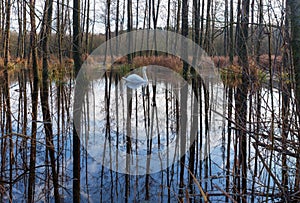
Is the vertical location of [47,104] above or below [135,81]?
below

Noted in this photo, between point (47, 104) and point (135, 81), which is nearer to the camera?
point (47, 104)

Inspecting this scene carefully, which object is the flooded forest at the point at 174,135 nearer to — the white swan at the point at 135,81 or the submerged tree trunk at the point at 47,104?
the submerged tree trunk at the point at 47,104

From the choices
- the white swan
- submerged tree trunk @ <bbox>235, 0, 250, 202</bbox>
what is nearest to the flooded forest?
submerged tree trunk @ <bbox>235, 0, 250, 202</bbox>

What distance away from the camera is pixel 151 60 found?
15.4 meters

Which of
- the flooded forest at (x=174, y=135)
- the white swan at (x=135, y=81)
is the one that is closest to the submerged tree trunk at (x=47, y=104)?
the flooded forest at (x=174, y=135)

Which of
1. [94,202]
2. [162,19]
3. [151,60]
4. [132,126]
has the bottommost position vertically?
[94,202]

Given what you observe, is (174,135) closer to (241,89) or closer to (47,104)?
(241,89)

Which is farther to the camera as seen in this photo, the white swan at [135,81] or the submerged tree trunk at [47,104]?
the white swan at [135,81]

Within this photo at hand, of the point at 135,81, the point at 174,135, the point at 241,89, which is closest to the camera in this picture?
the point at 241,89

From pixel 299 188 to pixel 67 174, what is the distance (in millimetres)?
2151

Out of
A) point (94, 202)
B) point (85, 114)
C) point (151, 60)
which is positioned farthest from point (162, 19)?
point (94, 202)

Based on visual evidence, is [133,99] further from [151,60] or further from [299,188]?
[151,60]

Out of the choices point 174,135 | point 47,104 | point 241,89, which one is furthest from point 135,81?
point 241,89

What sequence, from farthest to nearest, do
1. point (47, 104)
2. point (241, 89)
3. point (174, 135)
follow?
point (47, 104) < point (174, 135) < point (241, 89)
